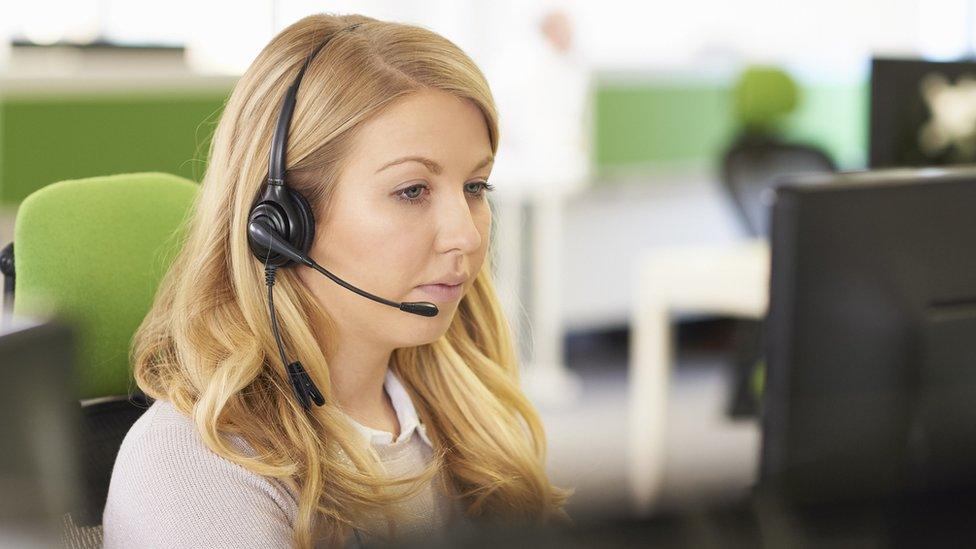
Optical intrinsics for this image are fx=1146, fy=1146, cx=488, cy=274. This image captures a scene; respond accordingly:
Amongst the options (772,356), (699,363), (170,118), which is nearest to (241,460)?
(772,356)

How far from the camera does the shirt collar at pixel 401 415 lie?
1.12 m

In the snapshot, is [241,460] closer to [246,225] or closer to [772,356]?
[246,225]

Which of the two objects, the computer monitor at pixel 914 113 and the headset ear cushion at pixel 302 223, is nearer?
the headset ear cushion at pixel 302 223

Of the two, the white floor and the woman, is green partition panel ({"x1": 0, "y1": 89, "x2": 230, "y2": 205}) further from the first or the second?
the white floor

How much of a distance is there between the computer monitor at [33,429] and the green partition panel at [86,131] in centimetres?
124

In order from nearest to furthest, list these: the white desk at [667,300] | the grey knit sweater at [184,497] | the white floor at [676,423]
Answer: the grey knit sweater at [184,497] → the white desk at [667,300] → the white floor at [676,423]

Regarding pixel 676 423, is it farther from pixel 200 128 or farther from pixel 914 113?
pixel 200 128

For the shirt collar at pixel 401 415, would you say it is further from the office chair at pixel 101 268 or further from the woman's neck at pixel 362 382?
the office chair at pixel 101 268

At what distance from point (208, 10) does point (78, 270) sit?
8.52 feet

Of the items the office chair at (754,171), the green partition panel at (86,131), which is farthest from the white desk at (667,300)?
the green partition panel at (86,131)

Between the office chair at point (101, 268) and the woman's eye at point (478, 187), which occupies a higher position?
the woman's eye at point (478, 187)

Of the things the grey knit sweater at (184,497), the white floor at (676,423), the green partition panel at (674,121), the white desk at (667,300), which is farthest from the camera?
the green partition panel at (674,121)

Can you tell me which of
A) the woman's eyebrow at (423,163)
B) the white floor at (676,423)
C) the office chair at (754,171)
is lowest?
the white floor at (676,423)

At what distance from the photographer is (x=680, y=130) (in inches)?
186
